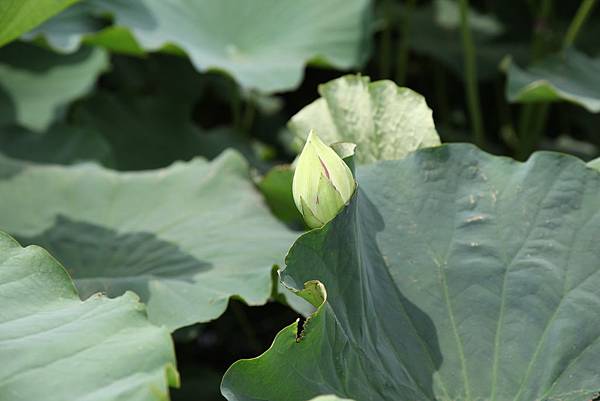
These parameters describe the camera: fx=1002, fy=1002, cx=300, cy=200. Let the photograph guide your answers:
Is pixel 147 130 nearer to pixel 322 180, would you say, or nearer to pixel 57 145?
pixel 57 145

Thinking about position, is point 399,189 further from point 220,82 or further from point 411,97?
point 220,82

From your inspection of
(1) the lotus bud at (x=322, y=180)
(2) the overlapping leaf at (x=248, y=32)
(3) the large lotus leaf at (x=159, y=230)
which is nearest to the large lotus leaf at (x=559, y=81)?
(2) the overlapping leaf at (x=248, y=32)

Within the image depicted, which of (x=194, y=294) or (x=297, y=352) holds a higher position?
(x=297, y=352)

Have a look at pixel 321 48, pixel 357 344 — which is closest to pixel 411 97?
pixel 357 344

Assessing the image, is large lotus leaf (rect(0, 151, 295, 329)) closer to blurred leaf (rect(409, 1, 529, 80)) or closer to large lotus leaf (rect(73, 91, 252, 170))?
large lotus leaf (rect(73, 91, 252, 170))

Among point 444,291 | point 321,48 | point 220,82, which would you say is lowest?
point 220,82

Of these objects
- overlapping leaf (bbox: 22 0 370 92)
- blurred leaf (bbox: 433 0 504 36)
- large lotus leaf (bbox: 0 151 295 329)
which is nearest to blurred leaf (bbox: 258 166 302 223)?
large lotus leaf (bbox: 0 151 295 329)

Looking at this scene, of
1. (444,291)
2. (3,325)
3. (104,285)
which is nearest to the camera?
(3,325)
